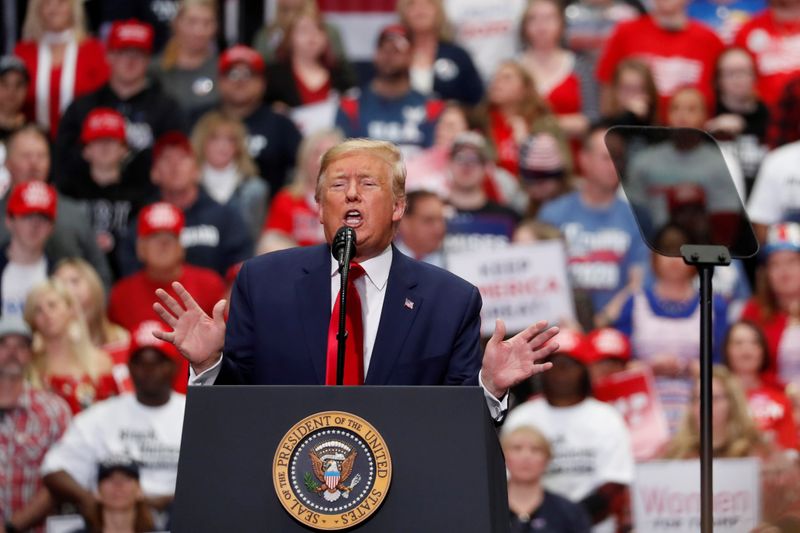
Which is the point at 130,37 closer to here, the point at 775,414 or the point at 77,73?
the point at 77,73

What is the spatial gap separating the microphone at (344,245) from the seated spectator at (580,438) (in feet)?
13.7

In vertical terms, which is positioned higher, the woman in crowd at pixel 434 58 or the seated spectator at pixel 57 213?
the woman in crowd at pixel 434 58

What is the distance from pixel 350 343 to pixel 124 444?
4297 mm

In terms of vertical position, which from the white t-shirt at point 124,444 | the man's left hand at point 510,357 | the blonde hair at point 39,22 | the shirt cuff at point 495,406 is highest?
the blonde hair at point 39,22

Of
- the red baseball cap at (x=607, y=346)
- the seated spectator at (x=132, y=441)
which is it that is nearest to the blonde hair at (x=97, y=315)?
the seated spectator at (x=132, y=441)

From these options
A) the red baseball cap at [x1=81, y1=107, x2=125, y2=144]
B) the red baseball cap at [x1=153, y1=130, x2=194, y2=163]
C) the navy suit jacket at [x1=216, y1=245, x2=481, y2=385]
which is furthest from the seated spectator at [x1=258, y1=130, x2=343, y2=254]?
the navy suit jacket at [x1=216, y1=245, x2=481, y2=385]

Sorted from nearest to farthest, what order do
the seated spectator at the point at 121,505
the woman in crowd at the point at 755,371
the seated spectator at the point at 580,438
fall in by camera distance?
the seated spectator at the point at 121,505 → the seated spectator at the point at 580,438 → the woman in crowd at the point at 755,371

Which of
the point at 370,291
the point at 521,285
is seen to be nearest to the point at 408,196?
the point at 521,285

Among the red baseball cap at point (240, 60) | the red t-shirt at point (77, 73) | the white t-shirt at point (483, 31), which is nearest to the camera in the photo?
the red baseball cap at point (240, 60)

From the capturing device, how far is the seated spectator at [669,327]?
8641 mm

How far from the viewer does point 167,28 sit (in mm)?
11820

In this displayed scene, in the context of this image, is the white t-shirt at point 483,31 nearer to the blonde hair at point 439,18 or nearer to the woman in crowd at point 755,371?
the blonde hair at point 439,18

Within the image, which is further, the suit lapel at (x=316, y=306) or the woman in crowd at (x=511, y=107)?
the woman in crowd at (x=511, y=107)

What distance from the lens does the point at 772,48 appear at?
11070 millimetres
